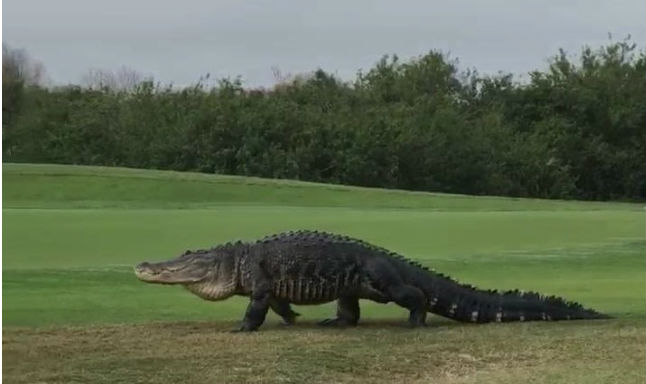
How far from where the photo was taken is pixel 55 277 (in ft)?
24.0

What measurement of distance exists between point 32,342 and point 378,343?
1.53 m

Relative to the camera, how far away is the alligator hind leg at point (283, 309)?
5750mm

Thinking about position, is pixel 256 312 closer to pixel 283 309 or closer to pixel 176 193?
pixel 283 309

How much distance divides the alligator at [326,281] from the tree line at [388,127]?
1480 cm

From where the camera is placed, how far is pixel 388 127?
2511 cm

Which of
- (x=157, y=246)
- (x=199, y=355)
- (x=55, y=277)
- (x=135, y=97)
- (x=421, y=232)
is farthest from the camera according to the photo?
(x=135, y=97)

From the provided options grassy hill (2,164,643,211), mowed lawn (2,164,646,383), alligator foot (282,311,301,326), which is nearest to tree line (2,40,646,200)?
grassy hill (2,164,643,211)

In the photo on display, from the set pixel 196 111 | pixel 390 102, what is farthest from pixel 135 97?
pixel 390 102

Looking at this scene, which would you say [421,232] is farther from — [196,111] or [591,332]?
[196,111]

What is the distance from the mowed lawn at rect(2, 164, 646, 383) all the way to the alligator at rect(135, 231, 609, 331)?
0.16 meters

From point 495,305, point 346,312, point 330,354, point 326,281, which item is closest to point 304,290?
point 326,281

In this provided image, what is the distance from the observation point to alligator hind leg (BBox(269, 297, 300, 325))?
18.9 ft

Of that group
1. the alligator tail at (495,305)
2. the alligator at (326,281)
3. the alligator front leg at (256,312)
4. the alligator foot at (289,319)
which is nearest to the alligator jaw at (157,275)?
the alligator at (326,281)

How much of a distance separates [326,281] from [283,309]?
0.99ft
